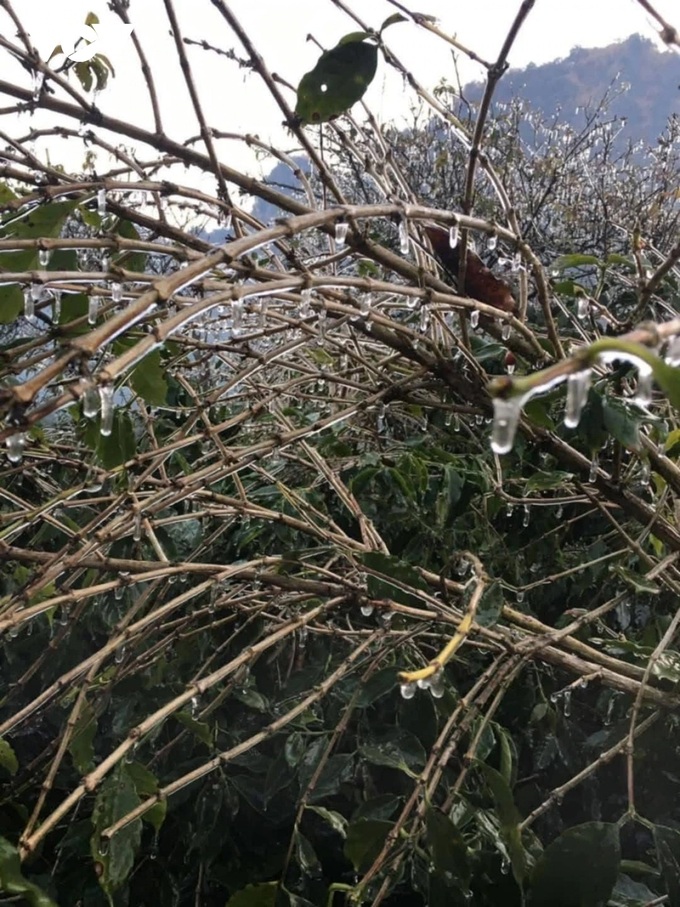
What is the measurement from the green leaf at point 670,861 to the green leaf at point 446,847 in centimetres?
20

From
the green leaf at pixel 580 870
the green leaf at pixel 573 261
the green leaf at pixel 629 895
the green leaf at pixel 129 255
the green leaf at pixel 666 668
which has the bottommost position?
the green leaf at pixel 629 895

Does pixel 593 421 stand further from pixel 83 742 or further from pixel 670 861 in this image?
pixel 83 742

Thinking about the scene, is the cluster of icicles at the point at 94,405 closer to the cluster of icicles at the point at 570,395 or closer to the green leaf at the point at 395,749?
the cluster of icicles at the point at 570,395

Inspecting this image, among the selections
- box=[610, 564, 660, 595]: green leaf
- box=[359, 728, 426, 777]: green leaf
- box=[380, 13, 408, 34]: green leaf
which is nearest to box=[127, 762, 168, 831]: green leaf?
box=[359, 728, 426, 777]: green leaf

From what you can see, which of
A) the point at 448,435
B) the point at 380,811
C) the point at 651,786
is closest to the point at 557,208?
the point at 448,435

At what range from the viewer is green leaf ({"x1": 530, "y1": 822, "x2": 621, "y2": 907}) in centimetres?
62

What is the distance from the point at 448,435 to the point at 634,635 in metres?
0.47

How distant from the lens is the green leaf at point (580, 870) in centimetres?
62

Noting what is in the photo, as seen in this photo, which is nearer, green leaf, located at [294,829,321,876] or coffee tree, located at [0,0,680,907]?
coffee tree, located at [0,0,680,907]

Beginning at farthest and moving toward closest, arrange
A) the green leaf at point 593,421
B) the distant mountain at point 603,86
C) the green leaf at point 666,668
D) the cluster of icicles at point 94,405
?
Answer: 1. the distant mountain at point 603,86
2. the green leaf at point 666,668
3. the green leaf at point 593,421
4. the cluster of icicles at point 94,405

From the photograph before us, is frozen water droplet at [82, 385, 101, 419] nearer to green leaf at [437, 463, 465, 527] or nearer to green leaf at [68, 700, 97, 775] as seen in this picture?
green leaf at [68, 700, 97, 775]

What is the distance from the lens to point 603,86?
20.6 ft

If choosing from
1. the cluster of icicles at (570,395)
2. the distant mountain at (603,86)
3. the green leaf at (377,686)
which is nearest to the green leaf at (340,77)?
the cluster of icicles at (570,395)

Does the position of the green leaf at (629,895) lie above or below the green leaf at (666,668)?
below
